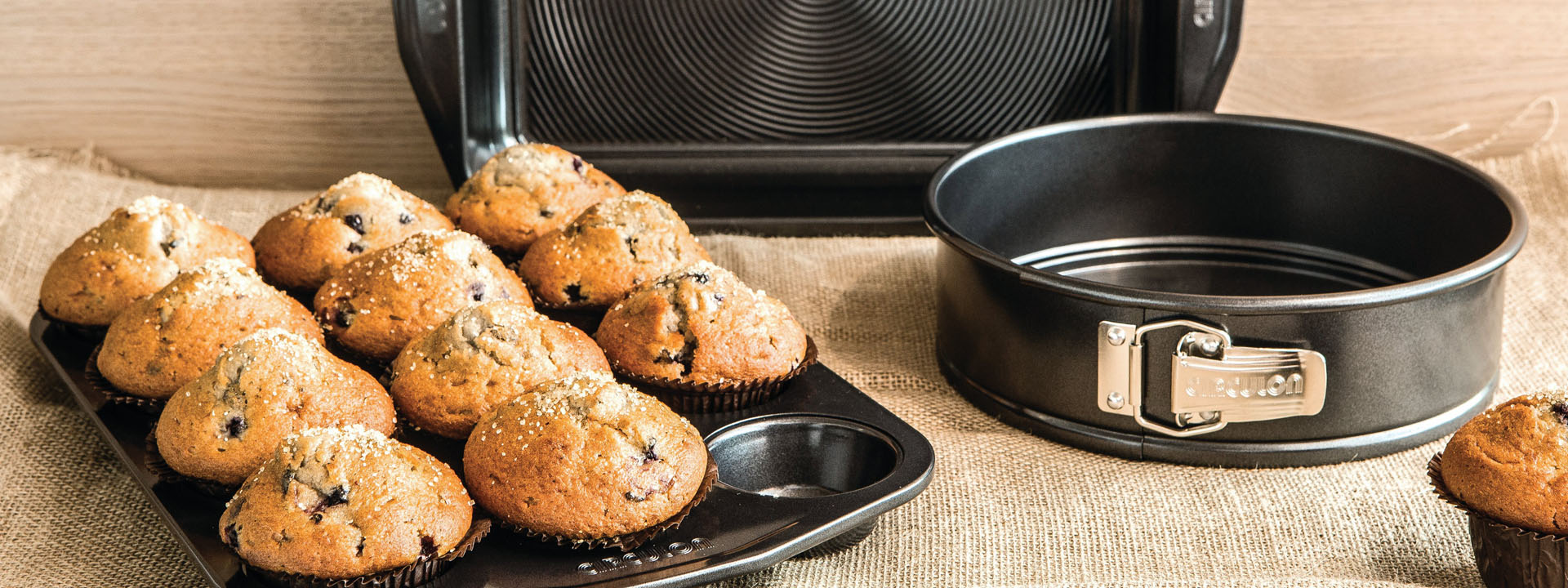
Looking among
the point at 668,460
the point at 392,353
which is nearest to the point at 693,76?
the point at 392,353

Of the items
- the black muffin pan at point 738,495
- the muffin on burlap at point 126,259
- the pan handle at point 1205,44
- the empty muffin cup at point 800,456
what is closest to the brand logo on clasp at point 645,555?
the black muffin pan at point 738,495

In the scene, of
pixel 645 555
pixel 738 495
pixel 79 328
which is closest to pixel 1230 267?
pixel 738 495

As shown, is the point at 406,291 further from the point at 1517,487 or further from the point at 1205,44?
the point at 1205,44

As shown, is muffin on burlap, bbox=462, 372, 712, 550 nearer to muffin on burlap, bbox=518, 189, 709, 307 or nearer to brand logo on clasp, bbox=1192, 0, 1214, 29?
muffin on burlap, bbox=518, 189, 709, 307

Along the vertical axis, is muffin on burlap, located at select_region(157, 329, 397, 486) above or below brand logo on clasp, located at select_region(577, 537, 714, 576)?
above

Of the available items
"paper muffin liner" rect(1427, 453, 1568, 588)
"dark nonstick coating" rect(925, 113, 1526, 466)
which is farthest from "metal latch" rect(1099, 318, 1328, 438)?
"paper muffin liner" rect(1427, 453, 1568, 588)

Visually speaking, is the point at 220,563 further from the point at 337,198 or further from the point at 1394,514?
the point at 1394,514
